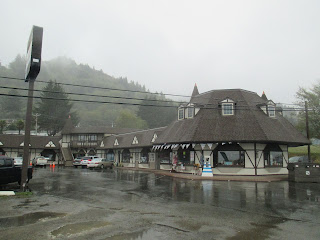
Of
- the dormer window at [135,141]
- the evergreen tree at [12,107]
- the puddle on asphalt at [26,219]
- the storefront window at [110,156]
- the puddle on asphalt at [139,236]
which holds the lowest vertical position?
the puddle on asphalt at [26,219]

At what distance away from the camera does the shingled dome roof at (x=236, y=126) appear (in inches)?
973

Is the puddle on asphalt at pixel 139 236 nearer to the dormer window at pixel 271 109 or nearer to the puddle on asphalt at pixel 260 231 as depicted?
the puddle on asphalt at pixel 260 231

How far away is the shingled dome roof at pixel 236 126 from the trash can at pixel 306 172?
391 cm

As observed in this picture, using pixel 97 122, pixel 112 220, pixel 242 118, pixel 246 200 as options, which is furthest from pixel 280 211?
pixel 97 122

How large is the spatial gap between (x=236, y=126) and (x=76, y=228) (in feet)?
69.0

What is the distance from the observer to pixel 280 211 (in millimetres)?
9930

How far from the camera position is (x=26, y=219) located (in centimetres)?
852

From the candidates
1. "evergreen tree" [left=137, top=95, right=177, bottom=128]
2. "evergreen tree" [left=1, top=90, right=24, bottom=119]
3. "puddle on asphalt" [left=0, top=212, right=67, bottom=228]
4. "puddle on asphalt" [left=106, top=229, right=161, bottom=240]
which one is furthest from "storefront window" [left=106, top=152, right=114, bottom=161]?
"evergreen tree" [left=1, top=90, right=24, bottom=119]

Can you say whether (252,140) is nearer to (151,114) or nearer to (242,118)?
(242,118)

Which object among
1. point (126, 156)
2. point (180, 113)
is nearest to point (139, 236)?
point (180, 113)

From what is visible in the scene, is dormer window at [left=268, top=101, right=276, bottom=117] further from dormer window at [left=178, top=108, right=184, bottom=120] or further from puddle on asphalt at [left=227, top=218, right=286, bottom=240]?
puddle on asphalt at [left=227, top=218, right=286, bottom=240]

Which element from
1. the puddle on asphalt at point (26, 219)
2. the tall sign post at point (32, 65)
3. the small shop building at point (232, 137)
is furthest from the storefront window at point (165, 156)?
the puddle on asphalt at point (26, 219)

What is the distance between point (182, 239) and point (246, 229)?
213 cm

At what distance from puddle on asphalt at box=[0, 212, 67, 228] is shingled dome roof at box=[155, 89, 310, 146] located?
54.9ft
